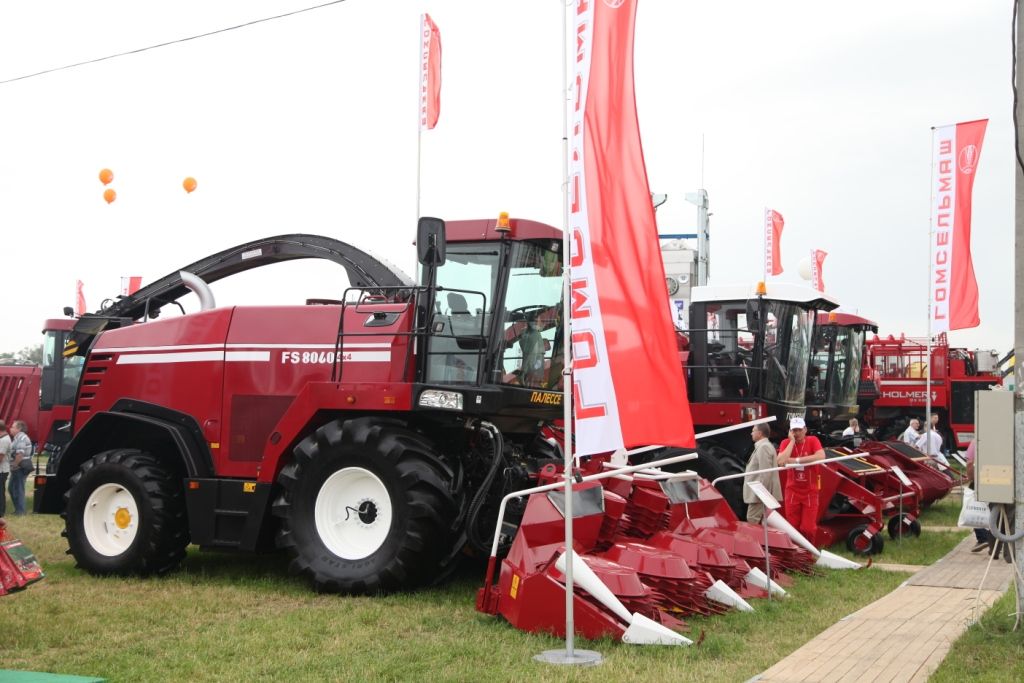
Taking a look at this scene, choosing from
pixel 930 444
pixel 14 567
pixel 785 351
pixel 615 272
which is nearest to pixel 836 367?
pixel 930 444

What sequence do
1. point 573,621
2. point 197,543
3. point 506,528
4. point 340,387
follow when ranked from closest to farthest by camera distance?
point 573,621, point 506,528, point 340,387, point 197,543

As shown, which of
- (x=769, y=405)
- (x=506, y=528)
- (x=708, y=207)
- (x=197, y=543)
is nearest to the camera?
(x=506, y=528)

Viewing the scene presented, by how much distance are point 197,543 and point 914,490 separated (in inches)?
364

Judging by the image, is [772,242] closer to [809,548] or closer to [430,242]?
[809,548]

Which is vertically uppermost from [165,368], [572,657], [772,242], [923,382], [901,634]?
[772,242]

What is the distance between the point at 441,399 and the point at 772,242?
19728 mm

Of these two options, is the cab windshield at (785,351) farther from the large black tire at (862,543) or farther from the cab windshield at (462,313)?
the cab windshield at (462,313)

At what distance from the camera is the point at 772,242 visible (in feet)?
88.4

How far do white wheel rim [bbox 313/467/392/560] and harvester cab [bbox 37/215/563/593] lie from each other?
0.01m

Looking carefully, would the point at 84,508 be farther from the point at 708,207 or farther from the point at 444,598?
the point at 708,207

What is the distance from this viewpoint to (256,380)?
10.3m

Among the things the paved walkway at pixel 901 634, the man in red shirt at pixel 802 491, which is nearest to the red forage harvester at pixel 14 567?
the paved walkway at pixel 901 634

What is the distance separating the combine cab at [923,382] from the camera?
2805cm

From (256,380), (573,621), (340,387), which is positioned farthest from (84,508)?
(573,621)
